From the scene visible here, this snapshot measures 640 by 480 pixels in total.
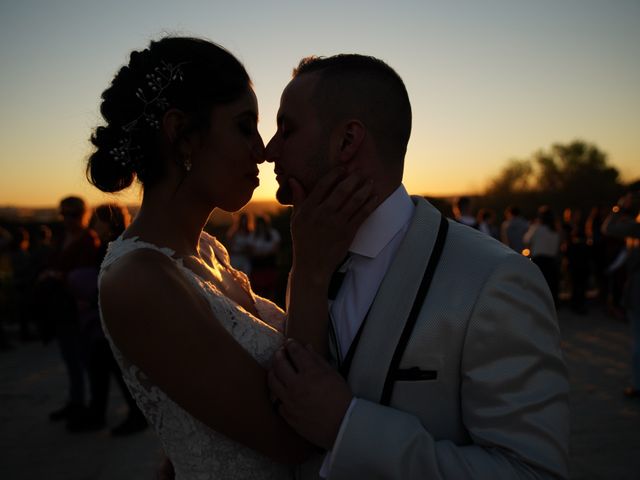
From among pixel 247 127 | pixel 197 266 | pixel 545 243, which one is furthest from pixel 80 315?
pixel 545 243

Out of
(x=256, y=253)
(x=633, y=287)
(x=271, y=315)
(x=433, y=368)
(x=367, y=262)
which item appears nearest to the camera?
(x=433, y=368)

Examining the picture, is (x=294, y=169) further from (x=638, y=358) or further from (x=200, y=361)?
(x=638, y=358)

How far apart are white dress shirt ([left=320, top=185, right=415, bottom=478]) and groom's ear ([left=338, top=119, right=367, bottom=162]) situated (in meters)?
0.23

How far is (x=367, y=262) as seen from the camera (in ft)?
6.70

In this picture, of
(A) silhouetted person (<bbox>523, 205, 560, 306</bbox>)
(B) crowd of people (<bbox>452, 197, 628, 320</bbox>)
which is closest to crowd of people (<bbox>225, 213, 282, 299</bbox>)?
(B) crowd of people (<bbox>452, 197, 628, 320</bbox>)

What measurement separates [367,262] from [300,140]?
22.5 inches

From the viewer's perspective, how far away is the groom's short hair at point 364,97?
7.00ft

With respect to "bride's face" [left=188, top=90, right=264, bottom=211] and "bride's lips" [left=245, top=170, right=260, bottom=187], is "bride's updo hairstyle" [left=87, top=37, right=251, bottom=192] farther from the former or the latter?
A: "bride's lips" [left=245, top=170, right=260, bottom=187]

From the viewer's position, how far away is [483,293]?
66.2 inches

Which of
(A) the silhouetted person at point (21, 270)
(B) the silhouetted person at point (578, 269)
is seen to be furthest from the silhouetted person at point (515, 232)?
(A) the silhouetted person at point (21, 270)

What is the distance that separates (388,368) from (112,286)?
1.03 m

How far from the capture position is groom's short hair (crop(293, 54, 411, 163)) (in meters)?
2.13

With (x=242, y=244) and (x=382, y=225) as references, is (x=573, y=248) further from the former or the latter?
(x=382, y=225)

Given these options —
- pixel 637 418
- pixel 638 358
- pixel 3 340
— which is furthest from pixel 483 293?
pixel 3 340
